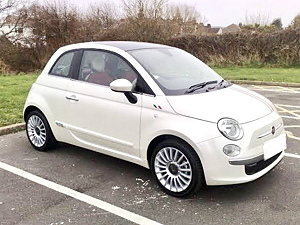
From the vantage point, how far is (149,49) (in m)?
4.43

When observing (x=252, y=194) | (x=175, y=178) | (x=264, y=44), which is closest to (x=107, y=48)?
(x=175, y=178)

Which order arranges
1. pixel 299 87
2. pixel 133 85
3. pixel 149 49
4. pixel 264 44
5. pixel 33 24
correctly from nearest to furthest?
pixel 133 85
pixel 149 49
pixel 299 87
pixel 264 44
pixel 33 24

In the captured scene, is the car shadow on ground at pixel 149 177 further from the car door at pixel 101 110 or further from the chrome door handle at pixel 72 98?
the chrome door handle at pixel 72 98

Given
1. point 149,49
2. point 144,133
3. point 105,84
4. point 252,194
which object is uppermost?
point 149,49

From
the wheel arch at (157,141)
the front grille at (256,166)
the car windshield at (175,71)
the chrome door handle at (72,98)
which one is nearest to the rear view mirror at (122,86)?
the car windshield at (175,71)

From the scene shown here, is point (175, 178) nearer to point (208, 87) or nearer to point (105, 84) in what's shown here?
point (208, 87)

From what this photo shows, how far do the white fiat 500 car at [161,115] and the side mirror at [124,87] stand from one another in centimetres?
1

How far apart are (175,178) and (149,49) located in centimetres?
170

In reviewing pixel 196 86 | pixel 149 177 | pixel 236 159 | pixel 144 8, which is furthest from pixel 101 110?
pixel 144 8

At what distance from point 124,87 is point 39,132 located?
1878mm

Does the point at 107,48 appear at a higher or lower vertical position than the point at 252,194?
higher

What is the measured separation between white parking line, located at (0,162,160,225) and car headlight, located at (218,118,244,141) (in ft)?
3.41

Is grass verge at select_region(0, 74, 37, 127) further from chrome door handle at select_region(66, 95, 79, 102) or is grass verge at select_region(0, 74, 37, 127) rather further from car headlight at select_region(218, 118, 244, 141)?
car headlight at select_region(218, 118, 244, 141)

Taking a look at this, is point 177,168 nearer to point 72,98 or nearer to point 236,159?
point 236,159
